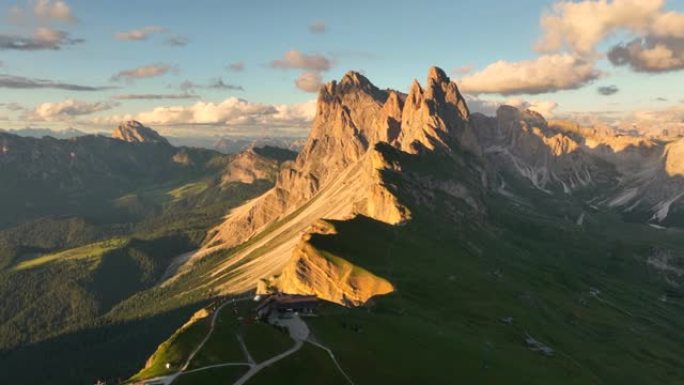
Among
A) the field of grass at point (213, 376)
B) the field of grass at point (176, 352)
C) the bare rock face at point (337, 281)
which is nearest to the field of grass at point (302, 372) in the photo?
the field of grass at point (213, 376)

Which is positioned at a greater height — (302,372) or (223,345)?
(223,345)

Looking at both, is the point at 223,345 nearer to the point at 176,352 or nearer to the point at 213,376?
the point at 176,352

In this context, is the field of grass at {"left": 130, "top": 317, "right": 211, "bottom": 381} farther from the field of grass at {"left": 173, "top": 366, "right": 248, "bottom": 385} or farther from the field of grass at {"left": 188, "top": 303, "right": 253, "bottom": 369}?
the field of grass at {"left": 173, "top": 366, "right": 248, "bottom": 385}

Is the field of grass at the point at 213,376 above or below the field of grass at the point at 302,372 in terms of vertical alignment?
above

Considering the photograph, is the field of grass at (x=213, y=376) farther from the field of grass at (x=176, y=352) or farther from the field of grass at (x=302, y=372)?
the field of grass at (x=176, y=352)

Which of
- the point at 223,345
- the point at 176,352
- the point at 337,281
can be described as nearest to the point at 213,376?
the point at 223,345

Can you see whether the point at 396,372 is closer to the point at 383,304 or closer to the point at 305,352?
the point at 305,352

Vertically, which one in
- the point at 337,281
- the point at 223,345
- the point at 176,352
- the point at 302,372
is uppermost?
the point at 223,345

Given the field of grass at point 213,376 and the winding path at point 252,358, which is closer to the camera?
the field of grass at point 213,376

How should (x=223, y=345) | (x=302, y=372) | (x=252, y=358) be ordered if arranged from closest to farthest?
(x=302, y=372)
(x=252, y=358)
(x=223, y=345)

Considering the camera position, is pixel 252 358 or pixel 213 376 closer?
pixel 213 376

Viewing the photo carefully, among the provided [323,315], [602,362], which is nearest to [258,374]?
[323,315]
